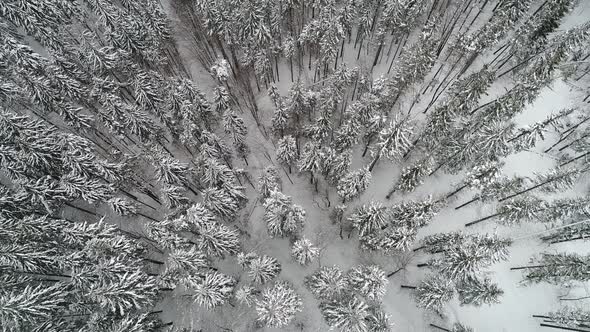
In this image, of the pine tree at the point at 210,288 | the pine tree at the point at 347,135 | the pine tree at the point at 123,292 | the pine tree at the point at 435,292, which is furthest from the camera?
the pine tree at the point at 347,135

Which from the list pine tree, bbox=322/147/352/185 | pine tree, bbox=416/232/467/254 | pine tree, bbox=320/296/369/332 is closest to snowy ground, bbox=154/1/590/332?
pine tree, bbox=416/232/467/254

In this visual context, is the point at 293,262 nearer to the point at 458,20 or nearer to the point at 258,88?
the point at 258,88

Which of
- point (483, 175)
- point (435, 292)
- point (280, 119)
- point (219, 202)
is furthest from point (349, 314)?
point (280, 119)

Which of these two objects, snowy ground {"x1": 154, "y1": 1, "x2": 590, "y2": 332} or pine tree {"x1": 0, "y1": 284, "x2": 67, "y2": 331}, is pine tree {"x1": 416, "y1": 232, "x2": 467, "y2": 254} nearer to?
snowy ground {"x1": 154, "y1": 1, "x2": 590, "y2": 332}

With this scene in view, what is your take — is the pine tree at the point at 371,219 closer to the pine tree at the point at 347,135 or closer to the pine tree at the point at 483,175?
the pine tree at the point at 347,135

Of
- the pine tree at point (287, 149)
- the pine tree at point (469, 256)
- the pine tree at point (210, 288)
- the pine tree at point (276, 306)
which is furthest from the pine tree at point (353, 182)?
the pine tree at point (210, 288)
